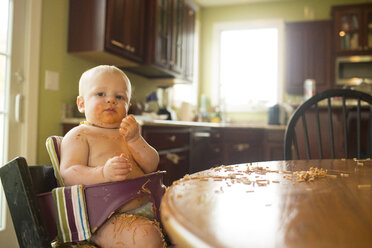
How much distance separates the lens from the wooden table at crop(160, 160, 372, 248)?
1.08 feet

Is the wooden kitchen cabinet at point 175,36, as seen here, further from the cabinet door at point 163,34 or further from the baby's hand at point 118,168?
the baby's hand at point 118,168

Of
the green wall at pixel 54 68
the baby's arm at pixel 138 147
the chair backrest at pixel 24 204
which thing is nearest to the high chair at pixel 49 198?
the chair backrest at pixel 24 204

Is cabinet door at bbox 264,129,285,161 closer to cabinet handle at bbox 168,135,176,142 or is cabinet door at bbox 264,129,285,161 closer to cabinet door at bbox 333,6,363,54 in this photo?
cabinet handle at bbox 168,135,176,142

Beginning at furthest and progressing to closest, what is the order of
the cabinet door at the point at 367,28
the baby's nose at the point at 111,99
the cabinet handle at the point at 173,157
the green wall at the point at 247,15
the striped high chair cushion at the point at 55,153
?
the green wall at the point at 247,15, the cabinet door at the point at 367,28, the cabinet handle at the point at 173,157, the baby's nose at the point at 111,99, the striped high chair cushion at the point at 55,153

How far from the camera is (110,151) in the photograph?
940mm

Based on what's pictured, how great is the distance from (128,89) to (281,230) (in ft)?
2.57

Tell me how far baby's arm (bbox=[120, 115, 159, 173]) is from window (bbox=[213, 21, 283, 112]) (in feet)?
13.6

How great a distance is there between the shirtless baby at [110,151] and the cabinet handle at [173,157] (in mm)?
1710

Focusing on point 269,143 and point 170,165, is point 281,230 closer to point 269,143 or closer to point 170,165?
point 170,165

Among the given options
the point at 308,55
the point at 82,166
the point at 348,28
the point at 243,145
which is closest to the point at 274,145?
the point at 243,145

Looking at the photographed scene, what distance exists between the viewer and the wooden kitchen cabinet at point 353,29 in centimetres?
438

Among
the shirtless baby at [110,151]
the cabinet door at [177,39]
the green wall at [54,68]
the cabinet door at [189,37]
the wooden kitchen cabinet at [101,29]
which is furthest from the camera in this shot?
the cabinet door at [189,37]

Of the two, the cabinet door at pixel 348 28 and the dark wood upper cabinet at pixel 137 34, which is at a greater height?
the cabinet door at pixel 348 28

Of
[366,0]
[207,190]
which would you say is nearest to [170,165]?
[207,190]
